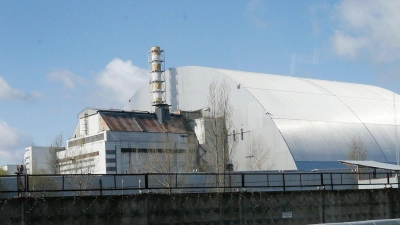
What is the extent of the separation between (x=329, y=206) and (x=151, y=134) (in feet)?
134

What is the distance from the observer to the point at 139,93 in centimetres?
8619

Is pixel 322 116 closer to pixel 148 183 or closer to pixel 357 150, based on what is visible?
pixel 357 150

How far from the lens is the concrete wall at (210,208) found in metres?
24.4

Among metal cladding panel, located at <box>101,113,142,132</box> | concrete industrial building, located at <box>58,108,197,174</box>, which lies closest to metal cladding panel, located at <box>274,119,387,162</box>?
concrete industrial building, located at <box>58,108,197,174</box>

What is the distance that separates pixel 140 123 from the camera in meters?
72.8

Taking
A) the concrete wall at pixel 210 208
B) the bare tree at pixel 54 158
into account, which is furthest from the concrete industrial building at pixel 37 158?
the concrete wall at pixel 210 208

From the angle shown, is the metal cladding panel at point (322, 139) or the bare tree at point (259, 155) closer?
the metal cladding panel at point (322, 139)

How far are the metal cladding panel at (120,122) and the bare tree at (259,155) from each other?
1380 cm

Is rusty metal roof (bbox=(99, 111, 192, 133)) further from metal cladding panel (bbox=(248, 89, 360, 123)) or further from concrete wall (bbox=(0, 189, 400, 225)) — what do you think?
concrete wall (bbox=(0, 189, 400, 225))

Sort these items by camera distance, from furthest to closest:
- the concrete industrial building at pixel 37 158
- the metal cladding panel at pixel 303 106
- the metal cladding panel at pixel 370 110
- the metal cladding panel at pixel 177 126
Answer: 1. the concrete industrial building at pixel 37 158
2. the metal cladding panel at pixel 370 110
3. the metal cladding panel at pixel 177 126
4. the metal cladding panel at pixel 303 106

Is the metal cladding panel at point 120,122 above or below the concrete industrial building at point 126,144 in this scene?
above

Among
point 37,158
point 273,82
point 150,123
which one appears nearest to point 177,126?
point 150,123

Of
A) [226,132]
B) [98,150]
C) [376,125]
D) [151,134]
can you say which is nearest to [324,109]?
[376,125]

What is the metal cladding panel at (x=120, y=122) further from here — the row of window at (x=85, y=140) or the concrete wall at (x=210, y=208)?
the concrete wall at (x=210, y=208)
